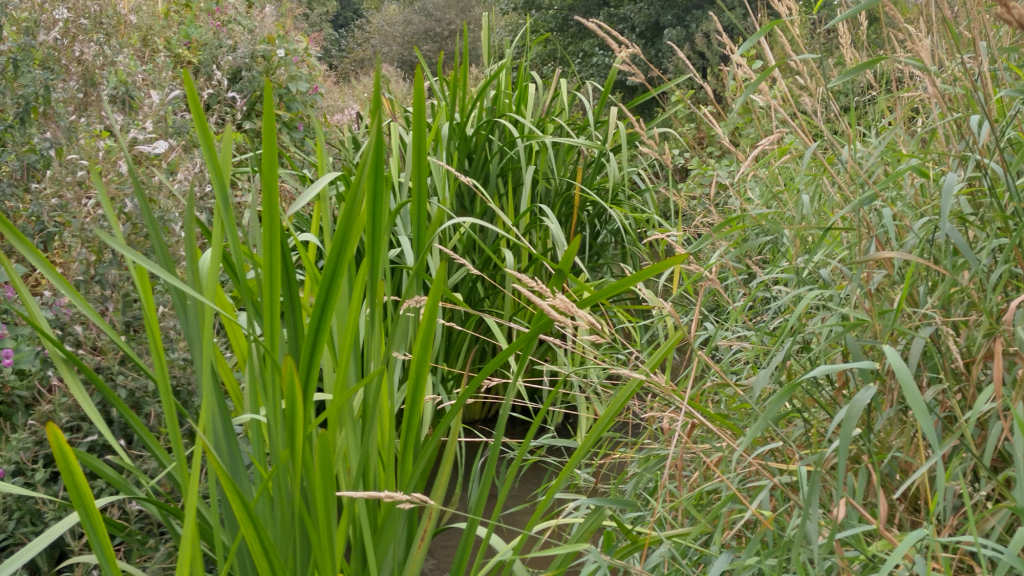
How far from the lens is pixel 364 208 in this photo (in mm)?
1393

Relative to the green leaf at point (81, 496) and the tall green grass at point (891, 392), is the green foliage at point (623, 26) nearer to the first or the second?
the tall green grass at point (891, 392)

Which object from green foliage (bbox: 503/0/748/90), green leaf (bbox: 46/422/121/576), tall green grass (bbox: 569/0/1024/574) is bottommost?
green foliage (bbox: 503/0/748/90)

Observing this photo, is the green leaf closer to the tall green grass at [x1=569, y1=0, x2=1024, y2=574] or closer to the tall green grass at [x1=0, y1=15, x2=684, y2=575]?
the tall green grass at [x1=0, y1=15, x2=684, y2=575]

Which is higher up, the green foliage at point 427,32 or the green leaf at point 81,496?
the green leaf at point 81,496

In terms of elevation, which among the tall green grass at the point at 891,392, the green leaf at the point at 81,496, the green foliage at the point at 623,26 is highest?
the green leaf at the point at 81,496

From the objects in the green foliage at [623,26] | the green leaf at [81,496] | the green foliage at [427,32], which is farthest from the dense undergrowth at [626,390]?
the green foliage at [427,32]

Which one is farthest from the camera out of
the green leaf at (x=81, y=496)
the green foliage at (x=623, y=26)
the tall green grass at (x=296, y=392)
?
the green foliage at (x=623, y=26)

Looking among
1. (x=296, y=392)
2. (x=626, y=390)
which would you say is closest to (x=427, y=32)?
(x=626, y=390)

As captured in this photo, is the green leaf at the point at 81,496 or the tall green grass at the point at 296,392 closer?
the green leaf at the point at 81,496

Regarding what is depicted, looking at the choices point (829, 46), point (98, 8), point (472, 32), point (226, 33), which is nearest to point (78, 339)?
point (98, 8)

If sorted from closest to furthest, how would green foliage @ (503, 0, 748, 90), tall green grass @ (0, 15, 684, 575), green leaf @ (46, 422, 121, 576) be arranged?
1. green leaf @ (46, 422, 121, 576)
2. tall green grass @ (0, 15, 684, 575)
3. green foliage @ (503, 0, 748, 90)

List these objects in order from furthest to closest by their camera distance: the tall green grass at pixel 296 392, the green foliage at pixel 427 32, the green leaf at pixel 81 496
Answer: the green foliage at pixel 427 32, the tall green grass at pixel 296 392, the green leaf at pixel 81 496

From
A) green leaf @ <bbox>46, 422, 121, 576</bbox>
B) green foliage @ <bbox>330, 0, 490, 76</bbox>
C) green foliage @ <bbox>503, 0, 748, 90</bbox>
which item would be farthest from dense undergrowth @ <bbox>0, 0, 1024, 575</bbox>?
green foliage @ <bbox>330, 0, 490, 76</bbox>

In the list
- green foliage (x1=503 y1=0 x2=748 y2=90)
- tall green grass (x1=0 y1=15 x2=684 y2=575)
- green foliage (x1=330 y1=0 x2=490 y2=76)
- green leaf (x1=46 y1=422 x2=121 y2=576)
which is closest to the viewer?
green leaf (x1=46 y1=422 x2=121 y2=576)
